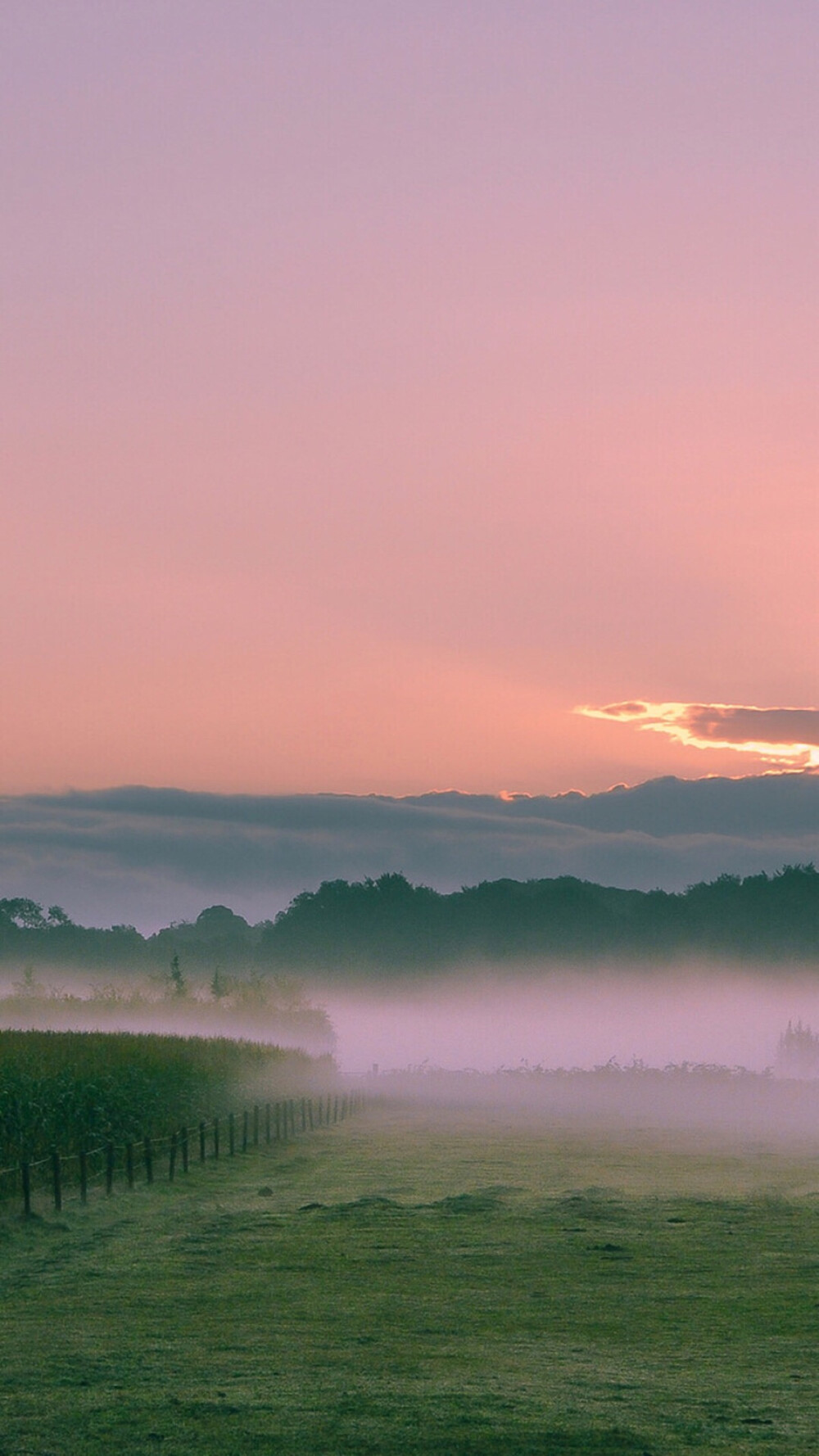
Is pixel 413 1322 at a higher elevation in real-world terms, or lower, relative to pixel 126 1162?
higher

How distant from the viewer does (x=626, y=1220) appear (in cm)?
3077

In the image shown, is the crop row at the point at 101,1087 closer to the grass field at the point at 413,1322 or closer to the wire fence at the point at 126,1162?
the wire fence at the point at 126,1162

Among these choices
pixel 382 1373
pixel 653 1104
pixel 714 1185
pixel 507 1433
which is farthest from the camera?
pixel 653 1104

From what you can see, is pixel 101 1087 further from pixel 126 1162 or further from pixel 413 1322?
pixel 413 1322

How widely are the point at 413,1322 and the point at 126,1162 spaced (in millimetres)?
21926

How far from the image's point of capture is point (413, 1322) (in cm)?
1977

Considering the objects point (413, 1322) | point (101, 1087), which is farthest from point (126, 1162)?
point (413, 1322)

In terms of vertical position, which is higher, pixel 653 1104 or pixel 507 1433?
pixel 507 1433

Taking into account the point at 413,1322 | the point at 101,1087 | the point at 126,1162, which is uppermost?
the point at 101,1087

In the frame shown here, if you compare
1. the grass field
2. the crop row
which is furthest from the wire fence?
the grass field

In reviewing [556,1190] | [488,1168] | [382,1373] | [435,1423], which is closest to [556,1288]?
[382,1373]

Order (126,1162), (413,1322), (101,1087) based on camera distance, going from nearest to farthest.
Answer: (413,1322) → (126,1162) → (101,1087)

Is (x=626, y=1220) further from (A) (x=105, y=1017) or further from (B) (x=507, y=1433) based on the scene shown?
(A) (x=105, y=1017)

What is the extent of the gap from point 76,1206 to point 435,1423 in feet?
61.5
